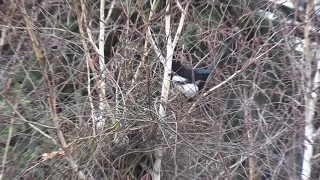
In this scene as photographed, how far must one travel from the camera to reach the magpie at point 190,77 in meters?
4.23

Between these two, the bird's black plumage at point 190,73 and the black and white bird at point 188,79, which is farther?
the bird's black plumage at point 190,73

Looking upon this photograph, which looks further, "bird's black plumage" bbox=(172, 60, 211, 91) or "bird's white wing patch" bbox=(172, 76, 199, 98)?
"bird's black plumage" bbox=(172, 60, 211, 91)

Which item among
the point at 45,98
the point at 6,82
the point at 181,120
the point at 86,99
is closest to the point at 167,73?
the point at 181,120

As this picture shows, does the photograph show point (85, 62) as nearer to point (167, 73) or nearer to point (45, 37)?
point (45, 37)

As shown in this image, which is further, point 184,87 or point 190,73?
point 190,73

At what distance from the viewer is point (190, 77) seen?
4.39m

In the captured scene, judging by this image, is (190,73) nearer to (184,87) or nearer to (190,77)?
(190,77)

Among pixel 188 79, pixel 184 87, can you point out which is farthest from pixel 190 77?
pixel 184 87

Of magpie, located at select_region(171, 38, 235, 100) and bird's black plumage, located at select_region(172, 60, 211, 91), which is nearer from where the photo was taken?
magpie, located at select_region(171, 38, 235, 100)

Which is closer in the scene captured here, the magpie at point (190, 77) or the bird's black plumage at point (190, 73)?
the magpie at point (190, 77)

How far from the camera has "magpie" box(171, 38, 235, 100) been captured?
4.23 m

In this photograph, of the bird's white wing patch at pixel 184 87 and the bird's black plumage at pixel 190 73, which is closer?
the bird's white wing patch at pixel 184 87

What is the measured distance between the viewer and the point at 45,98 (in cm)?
437

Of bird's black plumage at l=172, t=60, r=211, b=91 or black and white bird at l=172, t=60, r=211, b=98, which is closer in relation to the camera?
black and white bird at l=172, t=60, r=211, b=98
